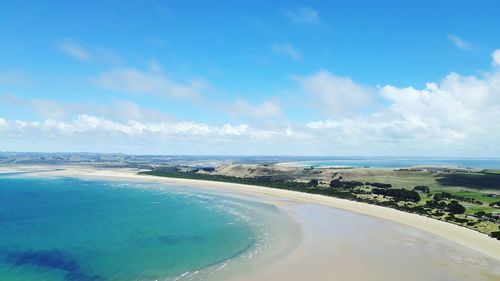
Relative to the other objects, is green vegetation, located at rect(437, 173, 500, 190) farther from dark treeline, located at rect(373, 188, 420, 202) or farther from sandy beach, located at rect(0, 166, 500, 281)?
sandy beach, located at rect(0, 166, 500, 281)

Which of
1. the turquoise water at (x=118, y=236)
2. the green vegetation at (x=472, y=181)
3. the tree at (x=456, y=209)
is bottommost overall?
the turquoise water at (x=118, y=236)

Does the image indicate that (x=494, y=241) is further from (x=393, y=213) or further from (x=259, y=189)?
(x=259, y=189)

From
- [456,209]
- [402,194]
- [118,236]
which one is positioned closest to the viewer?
[118,236]

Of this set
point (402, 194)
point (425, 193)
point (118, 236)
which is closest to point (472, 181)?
point (425, 193)

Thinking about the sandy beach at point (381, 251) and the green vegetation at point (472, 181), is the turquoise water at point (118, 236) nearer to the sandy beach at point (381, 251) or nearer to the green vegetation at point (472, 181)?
the sandy beach at point (381, 251)

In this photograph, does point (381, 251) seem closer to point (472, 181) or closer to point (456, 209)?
point (456, 209)

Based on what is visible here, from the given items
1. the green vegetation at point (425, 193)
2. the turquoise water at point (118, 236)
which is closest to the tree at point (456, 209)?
the green vegetation at point (425, 193)
